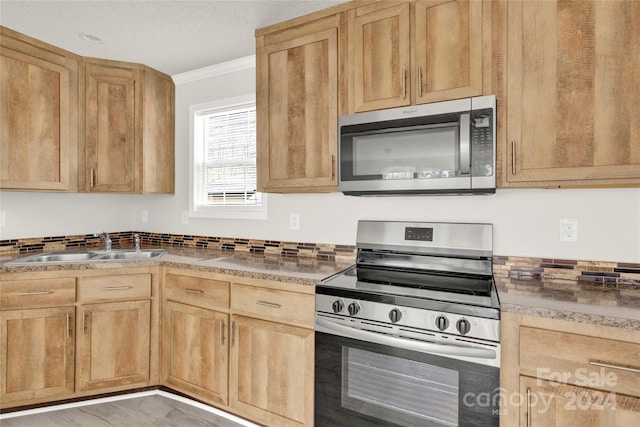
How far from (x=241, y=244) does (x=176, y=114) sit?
1.34 metres

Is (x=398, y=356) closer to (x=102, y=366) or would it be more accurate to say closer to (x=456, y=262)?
(x=456, y=262)

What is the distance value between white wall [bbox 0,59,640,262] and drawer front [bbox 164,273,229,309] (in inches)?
26.8

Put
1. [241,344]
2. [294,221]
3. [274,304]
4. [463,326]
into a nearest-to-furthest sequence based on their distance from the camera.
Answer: [463,326], [274,304], [241,344], [294,221]

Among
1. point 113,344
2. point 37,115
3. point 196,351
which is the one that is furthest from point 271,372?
point 37,115

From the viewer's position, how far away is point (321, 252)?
2467mm

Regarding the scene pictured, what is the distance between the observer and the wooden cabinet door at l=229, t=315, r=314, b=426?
1.80 m

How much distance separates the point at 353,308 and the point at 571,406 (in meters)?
0.86

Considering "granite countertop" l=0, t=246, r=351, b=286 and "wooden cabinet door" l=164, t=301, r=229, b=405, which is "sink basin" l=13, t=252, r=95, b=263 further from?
"wooden cabinet door" l=164, t=301, r=229, b=405

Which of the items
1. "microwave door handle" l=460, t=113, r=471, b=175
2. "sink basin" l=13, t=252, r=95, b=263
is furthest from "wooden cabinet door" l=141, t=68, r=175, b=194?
"microwave door handle" l=460, t=113, r=471, b=175

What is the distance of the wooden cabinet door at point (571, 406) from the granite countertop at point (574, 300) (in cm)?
25

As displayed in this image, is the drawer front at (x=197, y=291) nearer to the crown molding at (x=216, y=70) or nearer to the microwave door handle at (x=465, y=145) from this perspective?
the microwave door handle at (x=465, y=145)

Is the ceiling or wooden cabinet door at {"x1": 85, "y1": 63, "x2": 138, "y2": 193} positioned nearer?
the ceiling

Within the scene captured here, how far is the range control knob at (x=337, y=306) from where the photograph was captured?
1650 mm

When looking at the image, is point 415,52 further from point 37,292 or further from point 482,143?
point 37,292
